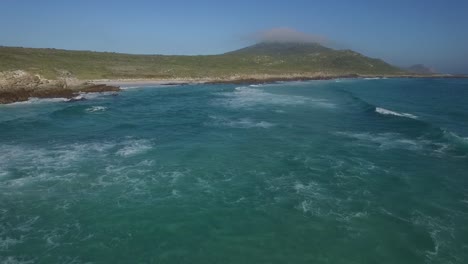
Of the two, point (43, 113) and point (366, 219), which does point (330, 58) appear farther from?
point (366, 219)

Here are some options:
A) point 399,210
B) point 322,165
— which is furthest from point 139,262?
point 322,165

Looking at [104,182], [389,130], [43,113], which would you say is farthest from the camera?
[43,113]

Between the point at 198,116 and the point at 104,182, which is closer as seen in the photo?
the point at 104,182

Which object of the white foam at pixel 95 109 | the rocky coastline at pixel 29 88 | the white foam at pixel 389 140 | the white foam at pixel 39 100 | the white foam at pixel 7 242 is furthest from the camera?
the rocky coastline at pixel 29 88

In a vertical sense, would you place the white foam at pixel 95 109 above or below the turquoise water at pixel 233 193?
above

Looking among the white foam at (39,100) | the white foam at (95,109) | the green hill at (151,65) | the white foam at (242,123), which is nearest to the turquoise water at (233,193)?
the white foam at (242,123)

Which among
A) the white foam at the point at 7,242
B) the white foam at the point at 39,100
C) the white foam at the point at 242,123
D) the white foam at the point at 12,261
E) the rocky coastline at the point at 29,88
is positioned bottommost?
the white foam at the point at 12,261

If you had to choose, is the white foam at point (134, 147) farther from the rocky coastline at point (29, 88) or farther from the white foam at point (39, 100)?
the rocky coastline at point (29, 88)

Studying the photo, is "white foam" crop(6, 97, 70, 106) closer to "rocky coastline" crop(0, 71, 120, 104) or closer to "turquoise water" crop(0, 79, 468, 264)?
"rocky coastline" crop(0, 71, 120, 104)
